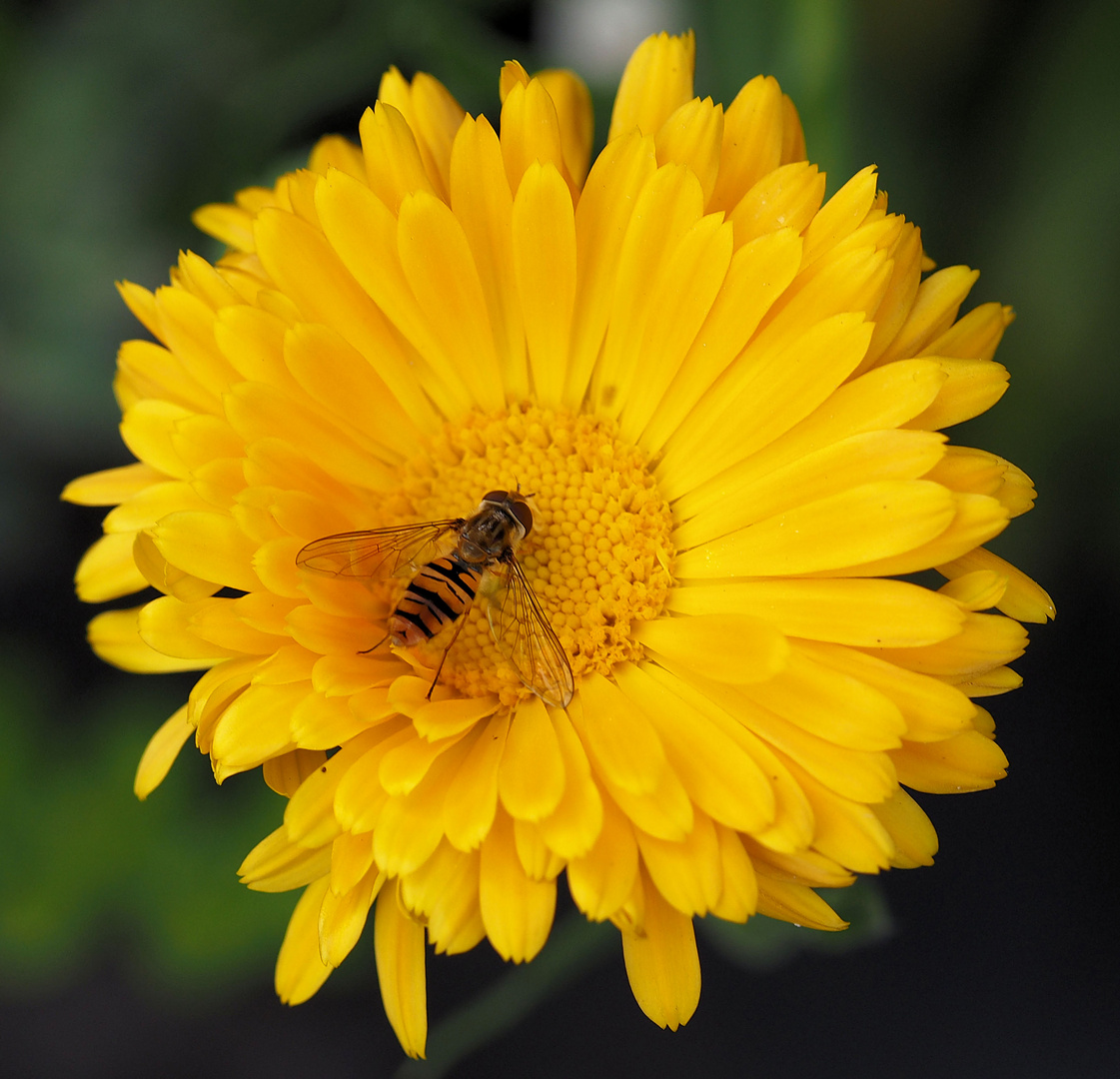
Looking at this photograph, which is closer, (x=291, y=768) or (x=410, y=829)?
(x=410, y=829)

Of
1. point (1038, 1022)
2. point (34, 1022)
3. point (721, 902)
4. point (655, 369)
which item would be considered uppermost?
point (655, 369)

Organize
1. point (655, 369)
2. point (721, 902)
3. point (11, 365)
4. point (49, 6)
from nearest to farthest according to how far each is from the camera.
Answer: point (721, 902), point (655, 369), point (49, 6), point (11, 365)

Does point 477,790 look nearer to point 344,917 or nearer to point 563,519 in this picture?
point 344,917

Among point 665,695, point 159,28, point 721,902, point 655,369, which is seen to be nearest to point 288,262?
point 655,369

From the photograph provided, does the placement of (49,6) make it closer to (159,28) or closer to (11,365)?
(159,28)

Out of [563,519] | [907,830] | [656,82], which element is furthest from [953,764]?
[656,82]

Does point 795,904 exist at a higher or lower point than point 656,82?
lower

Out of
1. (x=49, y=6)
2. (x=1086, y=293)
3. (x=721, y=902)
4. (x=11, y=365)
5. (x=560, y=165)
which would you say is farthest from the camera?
(x=11, y=365)
